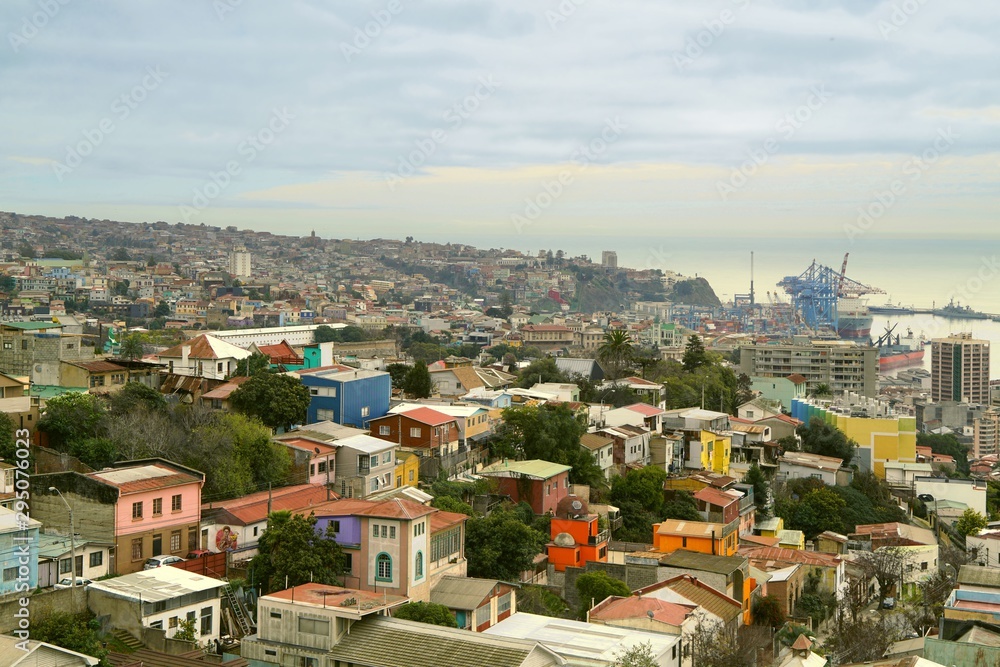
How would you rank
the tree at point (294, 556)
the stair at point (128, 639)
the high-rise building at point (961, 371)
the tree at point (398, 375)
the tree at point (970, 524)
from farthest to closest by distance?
the high-rise building at point (961, 371) → the tree at point (398, 375) → the tree at point (970, 524) → the tree at point (294, 556) → the stair at point (128, 639)

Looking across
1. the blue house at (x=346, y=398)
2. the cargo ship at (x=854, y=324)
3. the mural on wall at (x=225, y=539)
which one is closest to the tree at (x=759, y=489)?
the blue house at (x=346, y=398)

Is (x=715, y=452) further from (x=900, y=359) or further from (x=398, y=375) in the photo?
(x=900, y=359)

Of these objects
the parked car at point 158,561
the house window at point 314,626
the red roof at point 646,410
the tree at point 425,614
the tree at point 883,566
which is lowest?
the tree at point 883,566

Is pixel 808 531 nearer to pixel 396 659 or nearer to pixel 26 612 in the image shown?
pixel 396 659

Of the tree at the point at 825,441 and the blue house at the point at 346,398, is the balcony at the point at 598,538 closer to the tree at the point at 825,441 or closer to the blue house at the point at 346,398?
the blue house at the point at 346,398

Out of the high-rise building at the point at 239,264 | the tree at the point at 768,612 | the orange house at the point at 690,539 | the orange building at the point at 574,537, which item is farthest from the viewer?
the high-rise building at the point at 239,264

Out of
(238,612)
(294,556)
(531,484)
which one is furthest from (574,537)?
(238,612)
